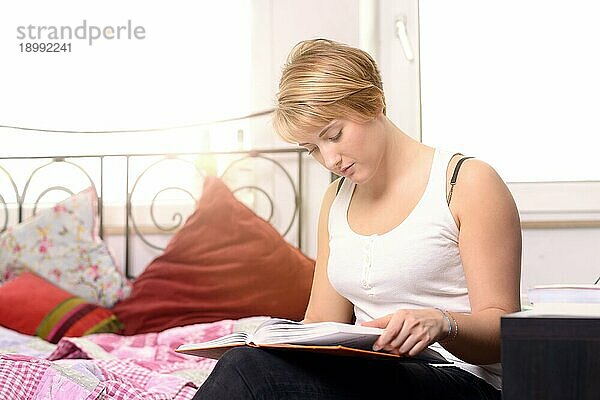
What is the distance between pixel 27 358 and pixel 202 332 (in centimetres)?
81

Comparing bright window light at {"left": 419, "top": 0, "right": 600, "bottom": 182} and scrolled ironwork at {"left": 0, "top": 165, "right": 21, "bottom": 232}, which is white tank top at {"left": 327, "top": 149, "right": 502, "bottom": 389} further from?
scrolled ironwork at {"left": 0, "top": 165, "right": 21, "bottom": 232}

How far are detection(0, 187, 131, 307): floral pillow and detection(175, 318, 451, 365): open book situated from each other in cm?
151

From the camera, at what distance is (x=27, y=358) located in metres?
1.58

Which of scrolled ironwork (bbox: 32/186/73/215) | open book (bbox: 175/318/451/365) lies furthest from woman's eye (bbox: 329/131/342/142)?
scrolled ironwork (bbox: 32/186/73/215)

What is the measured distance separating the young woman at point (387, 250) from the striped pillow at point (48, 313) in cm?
113

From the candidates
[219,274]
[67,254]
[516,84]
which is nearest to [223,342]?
[219,274]

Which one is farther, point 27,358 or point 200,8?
point 200,8

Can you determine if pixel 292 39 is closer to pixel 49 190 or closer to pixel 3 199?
pixel 49 190

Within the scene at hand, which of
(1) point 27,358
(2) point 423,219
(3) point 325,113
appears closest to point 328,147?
(3) point 325,113

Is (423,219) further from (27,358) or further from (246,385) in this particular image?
(27,358)

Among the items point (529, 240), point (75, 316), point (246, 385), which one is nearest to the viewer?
point (246, 385)

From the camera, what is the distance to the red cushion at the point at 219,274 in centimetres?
257

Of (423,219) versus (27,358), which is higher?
(423,219)

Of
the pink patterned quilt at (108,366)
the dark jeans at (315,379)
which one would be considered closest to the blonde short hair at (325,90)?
the dark jeans at (315,379)
